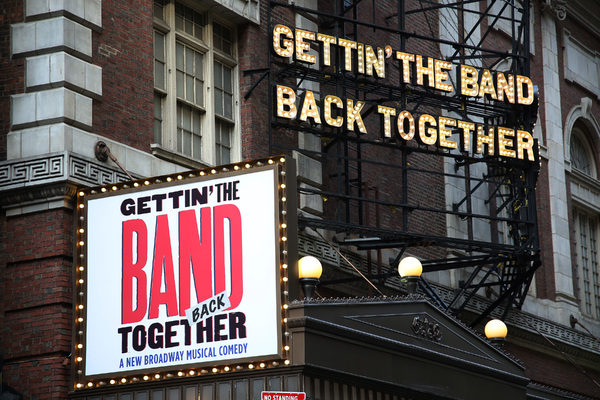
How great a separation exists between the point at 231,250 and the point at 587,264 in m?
18.8

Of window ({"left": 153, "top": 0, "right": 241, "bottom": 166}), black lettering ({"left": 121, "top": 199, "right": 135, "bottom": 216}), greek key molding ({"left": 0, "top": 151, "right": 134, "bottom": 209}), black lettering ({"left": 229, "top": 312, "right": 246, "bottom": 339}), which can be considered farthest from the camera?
window ({"left": 153, "top": 0, "right": 241, "bottom": 166})

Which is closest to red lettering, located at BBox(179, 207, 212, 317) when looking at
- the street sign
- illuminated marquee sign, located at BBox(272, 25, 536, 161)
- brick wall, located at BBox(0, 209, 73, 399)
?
brick wall, located at BBox(0, 209, 73, 399)

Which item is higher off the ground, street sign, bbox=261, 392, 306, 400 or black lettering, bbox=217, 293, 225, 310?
black lettering, bbox=217, 293, 225, 310

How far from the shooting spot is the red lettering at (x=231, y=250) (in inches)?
583

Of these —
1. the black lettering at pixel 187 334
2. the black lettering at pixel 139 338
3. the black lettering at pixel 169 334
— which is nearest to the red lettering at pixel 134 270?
the black lettering at pixel 139 338

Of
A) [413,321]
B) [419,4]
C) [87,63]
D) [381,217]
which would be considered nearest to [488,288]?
[381,217]

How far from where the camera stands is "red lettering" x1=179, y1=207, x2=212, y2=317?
15.0 metres

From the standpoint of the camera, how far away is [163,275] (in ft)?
50.1

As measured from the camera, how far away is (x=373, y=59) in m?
22.3

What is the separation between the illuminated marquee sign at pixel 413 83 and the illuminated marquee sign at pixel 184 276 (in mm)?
5368

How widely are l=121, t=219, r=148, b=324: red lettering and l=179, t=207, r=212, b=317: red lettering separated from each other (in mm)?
541

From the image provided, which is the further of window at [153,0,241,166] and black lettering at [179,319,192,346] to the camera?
window at [153,0,241,166]

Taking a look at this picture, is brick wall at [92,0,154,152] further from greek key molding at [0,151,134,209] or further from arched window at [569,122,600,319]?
arched window at [569,122,600,319]

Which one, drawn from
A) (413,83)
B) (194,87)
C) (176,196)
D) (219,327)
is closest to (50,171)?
(176,196)
